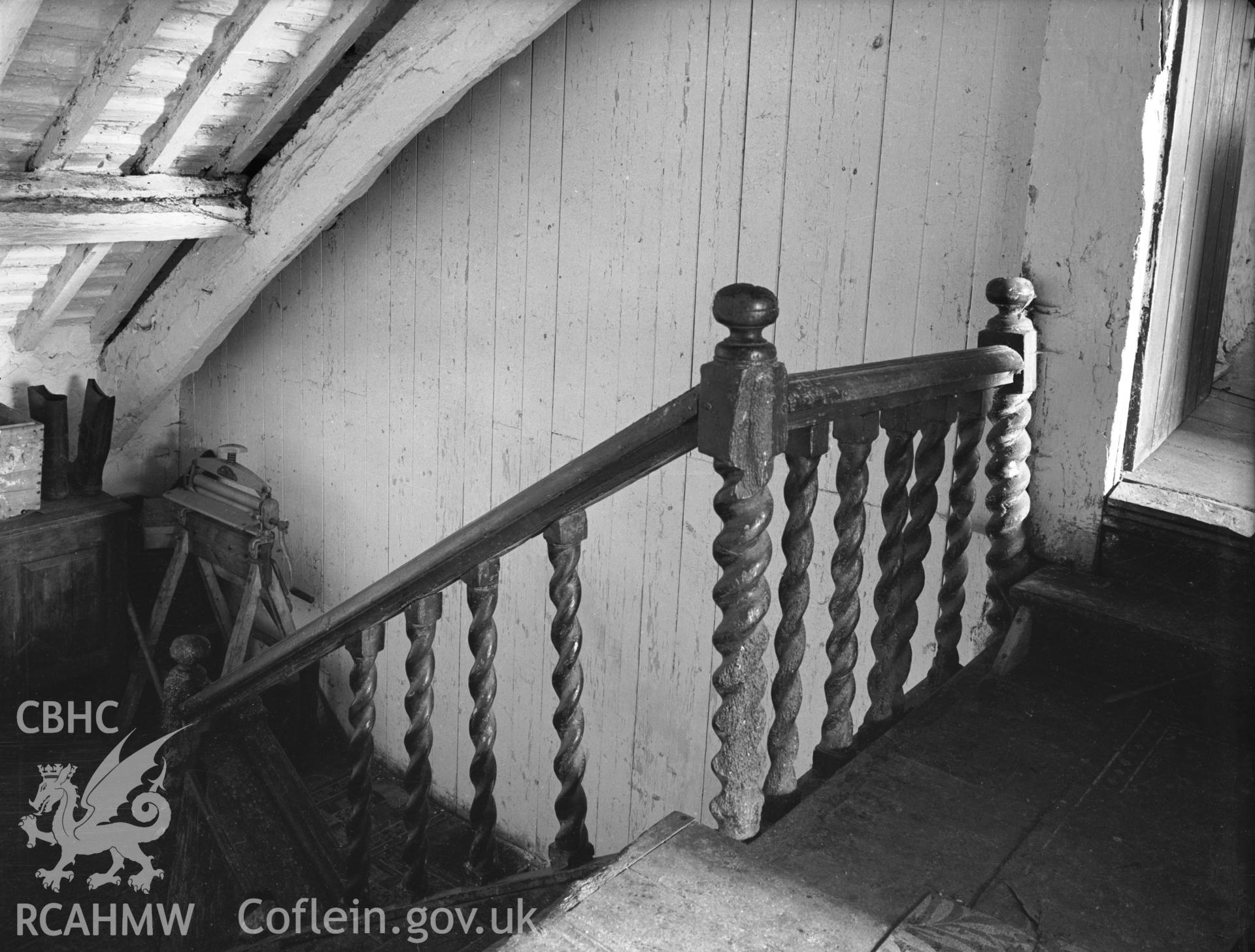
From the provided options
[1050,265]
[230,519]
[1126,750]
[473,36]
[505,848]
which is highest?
[473,36]

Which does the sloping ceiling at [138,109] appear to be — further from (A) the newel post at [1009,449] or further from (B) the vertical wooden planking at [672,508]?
(A) the newel post at [1009,449]

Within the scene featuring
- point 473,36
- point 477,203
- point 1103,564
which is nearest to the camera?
point 1103,564

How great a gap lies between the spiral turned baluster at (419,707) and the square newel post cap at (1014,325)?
1.03 metres

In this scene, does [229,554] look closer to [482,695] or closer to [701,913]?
[482,695]

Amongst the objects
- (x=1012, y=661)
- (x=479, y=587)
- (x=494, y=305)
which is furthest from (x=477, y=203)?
(x=1012, y=661)

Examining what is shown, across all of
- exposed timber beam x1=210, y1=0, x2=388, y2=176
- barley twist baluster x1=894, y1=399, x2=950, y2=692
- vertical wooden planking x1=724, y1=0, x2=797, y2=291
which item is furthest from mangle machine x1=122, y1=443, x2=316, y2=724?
barley twist baluster x1=894, y1=399, x2=950, y2=692

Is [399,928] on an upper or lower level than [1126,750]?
lower

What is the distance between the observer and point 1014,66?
2.11 m

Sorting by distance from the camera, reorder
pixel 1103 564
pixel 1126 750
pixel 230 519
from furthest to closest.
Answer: pixel 230 519 → pixel 1103 564 → pixel 1126 750

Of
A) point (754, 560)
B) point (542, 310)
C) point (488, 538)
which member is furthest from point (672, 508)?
point (754, 560)

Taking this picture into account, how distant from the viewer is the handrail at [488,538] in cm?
138

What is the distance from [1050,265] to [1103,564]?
53cm

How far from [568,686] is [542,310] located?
1.71 metres

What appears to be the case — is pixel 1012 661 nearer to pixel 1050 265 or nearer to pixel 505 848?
pixel 1050 265
